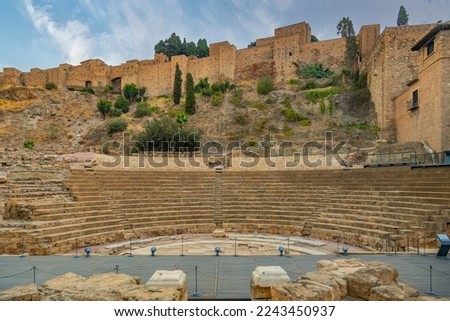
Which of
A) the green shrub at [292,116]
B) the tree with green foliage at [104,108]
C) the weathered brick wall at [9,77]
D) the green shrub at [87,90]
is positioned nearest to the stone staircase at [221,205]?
the green shrub at [292,116]

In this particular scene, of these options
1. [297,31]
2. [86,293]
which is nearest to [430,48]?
[86,293]

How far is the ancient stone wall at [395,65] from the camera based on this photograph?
26.2 m

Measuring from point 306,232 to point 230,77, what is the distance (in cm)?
3991

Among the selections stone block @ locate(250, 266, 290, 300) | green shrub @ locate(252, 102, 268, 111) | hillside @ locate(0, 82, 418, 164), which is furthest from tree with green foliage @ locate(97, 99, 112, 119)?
stone block @ locate(250, 266, 290, 300)

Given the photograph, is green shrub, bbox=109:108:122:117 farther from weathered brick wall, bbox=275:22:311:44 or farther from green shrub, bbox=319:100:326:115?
green shrub, bbox=319:100:326:115

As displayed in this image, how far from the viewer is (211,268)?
7141mm

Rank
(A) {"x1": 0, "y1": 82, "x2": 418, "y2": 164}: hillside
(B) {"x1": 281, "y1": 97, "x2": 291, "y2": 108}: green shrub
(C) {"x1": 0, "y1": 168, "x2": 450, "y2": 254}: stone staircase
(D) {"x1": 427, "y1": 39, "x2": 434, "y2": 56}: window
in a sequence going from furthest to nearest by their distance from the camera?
1. (B) {"x1": 281, "y1": 97, "x2": 291, "y2": 108}: green shrub
2. (A) {"x1": 0, "y1": 82, "x2": 418, "y2": 164}: hillside
3. (D) {"x1": 427, "y1": 39, "x2": 434, "y2": 56}: window
4. (C) {"x1": 0, "y1": 168, "x2": 450, "y2": 254}: stone staircase

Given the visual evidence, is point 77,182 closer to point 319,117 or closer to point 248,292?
point 248,292

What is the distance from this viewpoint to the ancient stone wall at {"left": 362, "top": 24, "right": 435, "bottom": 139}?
26219mm

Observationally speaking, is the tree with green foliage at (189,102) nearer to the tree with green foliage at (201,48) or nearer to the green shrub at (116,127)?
the green shrub at (116,127)

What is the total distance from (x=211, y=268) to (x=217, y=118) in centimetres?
2978

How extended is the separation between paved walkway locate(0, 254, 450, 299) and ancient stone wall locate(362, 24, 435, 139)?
2084cm

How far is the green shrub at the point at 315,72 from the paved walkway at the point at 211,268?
37.5m
